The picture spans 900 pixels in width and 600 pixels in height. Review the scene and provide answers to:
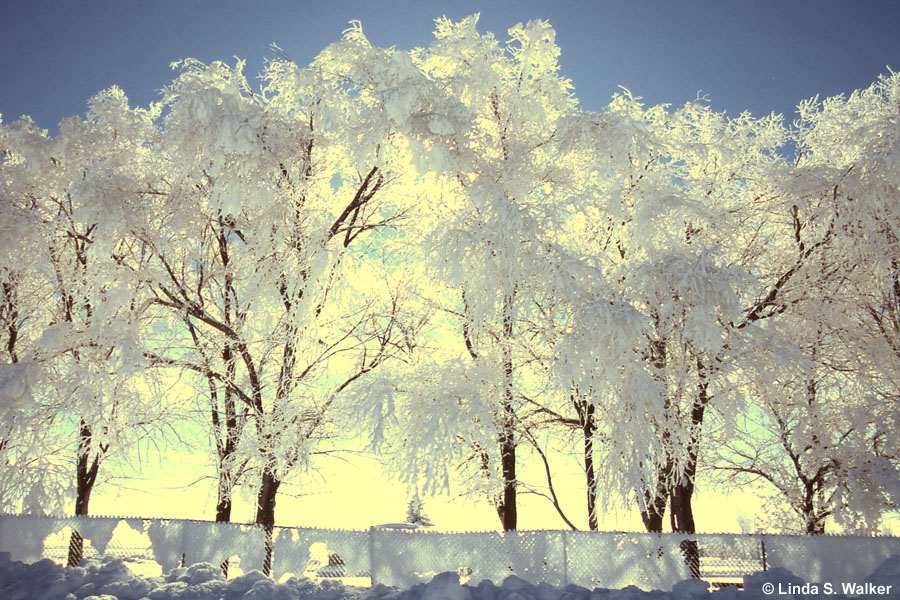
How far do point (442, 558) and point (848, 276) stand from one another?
347 inches

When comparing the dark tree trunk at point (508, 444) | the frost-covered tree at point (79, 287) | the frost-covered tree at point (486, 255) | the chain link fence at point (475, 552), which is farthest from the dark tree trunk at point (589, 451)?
the frost-covered tree at point (79, 287)

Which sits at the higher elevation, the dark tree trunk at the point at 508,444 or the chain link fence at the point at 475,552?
the dark tree trunk at the point at 508,444

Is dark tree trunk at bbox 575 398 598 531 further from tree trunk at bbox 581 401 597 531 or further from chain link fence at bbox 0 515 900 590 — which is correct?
chain link fence at bbox 0 515 900 590

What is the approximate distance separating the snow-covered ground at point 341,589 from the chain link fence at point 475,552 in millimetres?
304

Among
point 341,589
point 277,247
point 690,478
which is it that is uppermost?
point 277,247

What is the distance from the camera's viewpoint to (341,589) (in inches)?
295

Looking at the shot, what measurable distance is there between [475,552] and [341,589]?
1.71m

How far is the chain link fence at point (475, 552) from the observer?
24.9 ft

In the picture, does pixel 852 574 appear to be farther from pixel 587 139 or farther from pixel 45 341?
pixel 45 341

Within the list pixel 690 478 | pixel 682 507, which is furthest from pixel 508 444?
pixel 682 507

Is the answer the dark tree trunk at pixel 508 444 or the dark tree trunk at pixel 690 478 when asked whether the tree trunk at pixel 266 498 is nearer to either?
the dark tree trunk at pixel 508 444

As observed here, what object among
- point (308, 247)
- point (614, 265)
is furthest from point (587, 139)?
point (308, 247)

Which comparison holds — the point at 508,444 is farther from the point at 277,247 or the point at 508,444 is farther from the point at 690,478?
the point at 277,247

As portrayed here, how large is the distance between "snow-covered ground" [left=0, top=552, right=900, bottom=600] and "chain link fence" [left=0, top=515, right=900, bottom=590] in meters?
→ 0.30
